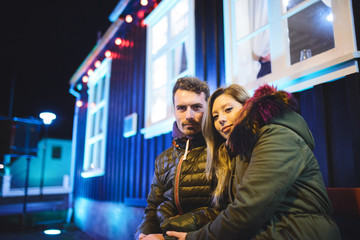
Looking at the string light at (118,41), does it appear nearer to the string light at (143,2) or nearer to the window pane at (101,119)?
the string light at (143,2)

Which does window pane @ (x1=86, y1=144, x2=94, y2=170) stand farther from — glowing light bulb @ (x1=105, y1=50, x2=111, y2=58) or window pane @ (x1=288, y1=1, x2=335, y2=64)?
window pane @ (x1=288, y1=1, x2=335, y2=64)

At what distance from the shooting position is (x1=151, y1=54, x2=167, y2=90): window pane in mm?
4357

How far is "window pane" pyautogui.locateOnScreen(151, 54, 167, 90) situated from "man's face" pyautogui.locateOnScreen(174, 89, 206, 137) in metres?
1.96

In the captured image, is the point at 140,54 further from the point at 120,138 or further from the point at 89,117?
the point at 89,117

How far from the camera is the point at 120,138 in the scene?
5.45 m

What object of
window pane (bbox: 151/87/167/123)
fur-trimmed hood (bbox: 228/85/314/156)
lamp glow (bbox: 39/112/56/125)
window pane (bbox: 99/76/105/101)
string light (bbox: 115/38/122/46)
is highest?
string light (bbox: 115/38/122/46)

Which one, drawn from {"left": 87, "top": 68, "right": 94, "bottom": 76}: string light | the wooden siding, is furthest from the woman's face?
{"left": 87, "top": 68, "right": 94, "bottom": 76}: string light

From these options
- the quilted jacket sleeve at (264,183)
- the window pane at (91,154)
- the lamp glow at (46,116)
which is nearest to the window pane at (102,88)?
the window pane at (91,154)

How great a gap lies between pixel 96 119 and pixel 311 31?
242 inches

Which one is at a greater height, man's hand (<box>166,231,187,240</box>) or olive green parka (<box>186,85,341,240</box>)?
olive green parka (<box>186,85,341,240</box>)

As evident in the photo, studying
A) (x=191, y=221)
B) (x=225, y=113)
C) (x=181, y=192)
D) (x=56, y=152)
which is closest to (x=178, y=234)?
(x=191, y=221)

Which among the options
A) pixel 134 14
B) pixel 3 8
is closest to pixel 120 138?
pixel 134 14

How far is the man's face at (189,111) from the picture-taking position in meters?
2.27

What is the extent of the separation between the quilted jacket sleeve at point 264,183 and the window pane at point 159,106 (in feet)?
9.70
